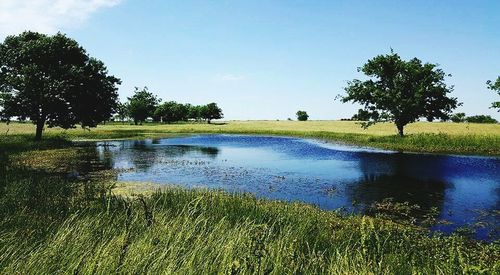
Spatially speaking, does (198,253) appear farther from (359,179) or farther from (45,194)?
(359,179)

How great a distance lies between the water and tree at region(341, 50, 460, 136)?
625 inches

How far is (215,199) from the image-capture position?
14648mm

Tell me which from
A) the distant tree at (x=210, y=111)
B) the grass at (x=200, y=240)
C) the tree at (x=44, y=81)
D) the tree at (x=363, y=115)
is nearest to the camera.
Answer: the grass at (x=200, y=240)

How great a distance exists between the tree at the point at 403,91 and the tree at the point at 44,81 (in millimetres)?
41311

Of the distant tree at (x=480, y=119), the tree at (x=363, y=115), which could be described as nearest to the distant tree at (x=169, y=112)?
the tree at (x=363, y=115)

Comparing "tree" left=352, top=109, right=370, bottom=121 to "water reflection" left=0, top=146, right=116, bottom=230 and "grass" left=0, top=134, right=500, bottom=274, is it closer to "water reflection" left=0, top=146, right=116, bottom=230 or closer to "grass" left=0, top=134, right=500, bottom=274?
"water reflection" left=0, top=146, right=116, bottom=230

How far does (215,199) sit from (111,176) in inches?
576

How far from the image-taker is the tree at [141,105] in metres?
151

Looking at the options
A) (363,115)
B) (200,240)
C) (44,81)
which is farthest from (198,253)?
(363,115)

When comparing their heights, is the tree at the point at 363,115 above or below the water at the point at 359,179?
above

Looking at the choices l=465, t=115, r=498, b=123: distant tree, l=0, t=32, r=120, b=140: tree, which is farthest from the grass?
l=465, t=115, r=498, b=123: distant tree

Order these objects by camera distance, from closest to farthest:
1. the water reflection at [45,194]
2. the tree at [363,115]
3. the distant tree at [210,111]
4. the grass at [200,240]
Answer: the grass at [200,240] → the water reflection at [45,194] → the tree at [363,115] → the distant tree at [210,111]

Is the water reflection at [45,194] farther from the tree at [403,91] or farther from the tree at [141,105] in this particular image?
the tree at [141,105]

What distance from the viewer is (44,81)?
4938 cm
